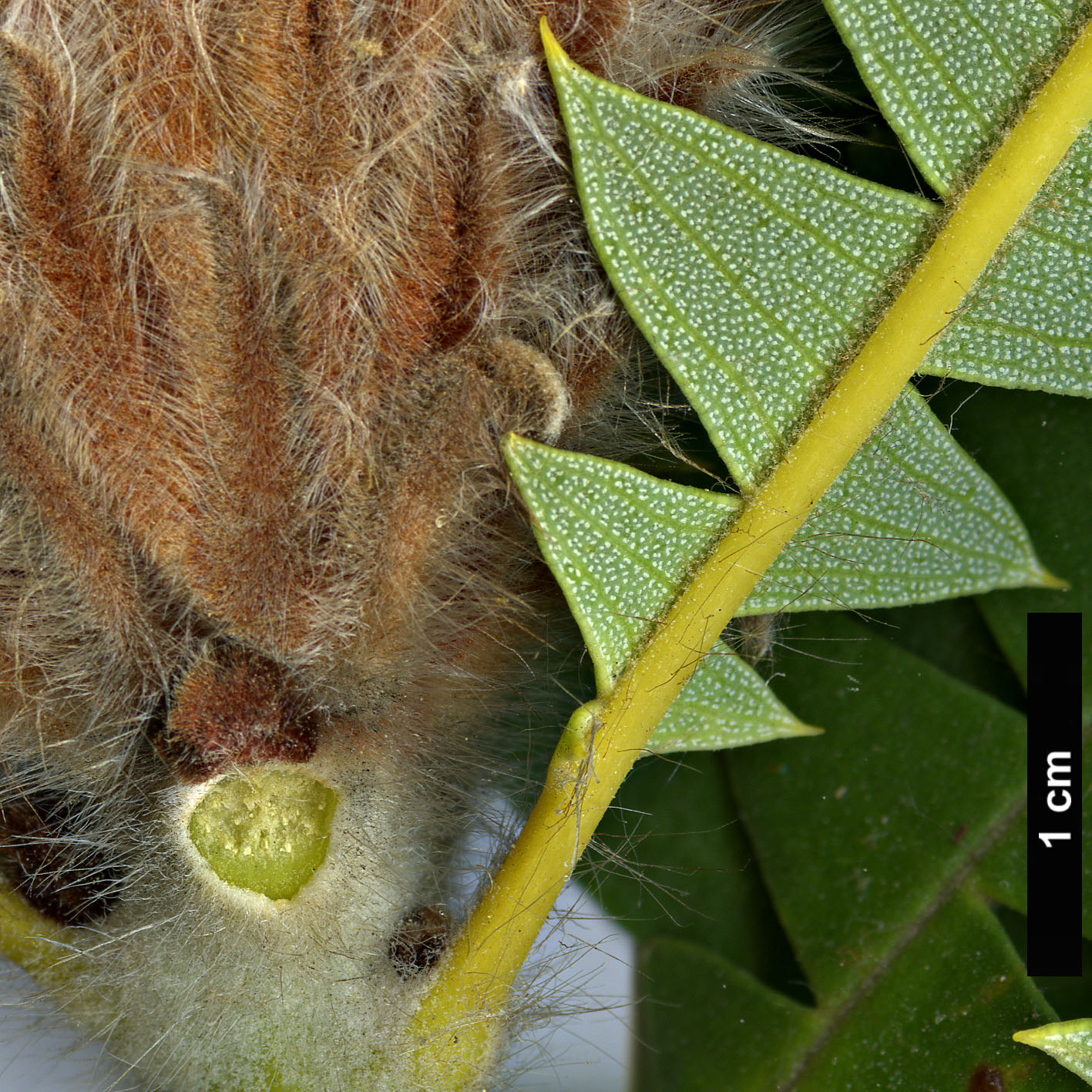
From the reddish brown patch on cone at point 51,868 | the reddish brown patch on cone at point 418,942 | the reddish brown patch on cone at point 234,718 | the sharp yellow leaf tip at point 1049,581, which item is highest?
the sharp yellow leaf tip at point 1049,581

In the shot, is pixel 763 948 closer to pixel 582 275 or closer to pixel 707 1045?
pixel 707 1045

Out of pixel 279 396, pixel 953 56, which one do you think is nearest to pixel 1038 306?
pixel 953 56

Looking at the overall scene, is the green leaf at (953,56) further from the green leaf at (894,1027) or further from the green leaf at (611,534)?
the green leaf at (894,1027)

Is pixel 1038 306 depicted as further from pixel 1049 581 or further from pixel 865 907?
pixel 865 907

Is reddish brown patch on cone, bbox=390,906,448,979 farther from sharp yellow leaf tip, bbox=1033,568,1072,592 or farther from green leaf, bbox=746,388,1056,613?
sharp yellow leaf tip, bbox=1033,568,1072,592

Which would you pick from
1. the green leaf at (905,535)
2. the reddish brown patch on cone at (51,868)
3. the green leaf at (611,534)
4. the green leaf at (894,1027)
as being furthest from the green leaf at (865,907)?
the reddish brown patch on cone at (51,868)
